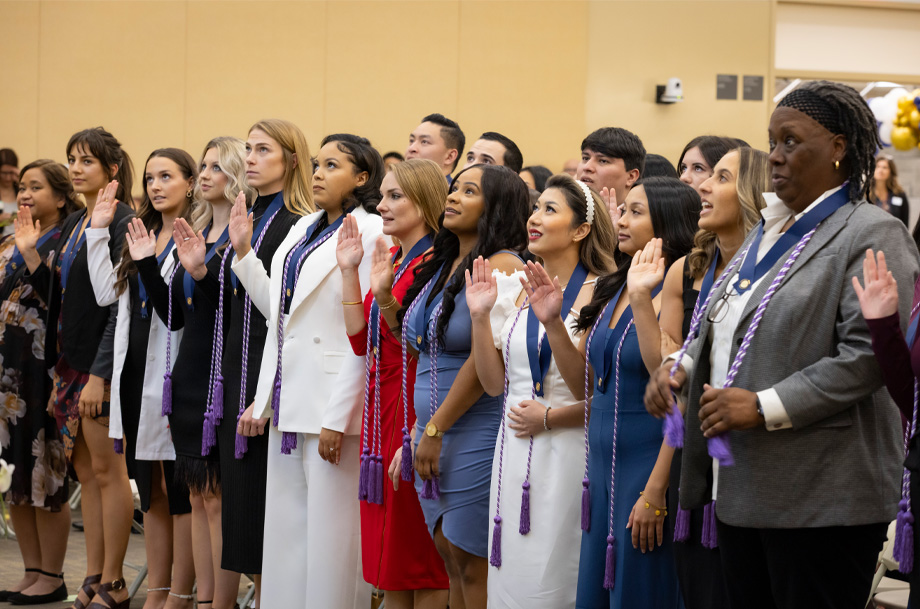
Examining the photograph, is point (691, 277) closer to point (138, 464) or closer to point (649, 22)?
point (138, 464)

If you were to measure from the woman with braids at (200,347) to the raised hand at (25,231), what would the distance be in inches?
36.2

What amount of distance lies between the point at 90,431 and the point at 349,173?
5.25 feet

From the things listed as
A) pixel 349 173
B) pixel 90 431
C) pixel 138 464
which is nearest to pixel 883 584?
pixel 349 173

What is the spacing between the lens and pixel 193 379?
3996 mm

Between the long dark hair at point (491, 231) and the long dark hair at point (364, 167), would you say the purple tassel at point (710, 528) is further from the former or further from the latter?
the long dark hair at point (364, 167)

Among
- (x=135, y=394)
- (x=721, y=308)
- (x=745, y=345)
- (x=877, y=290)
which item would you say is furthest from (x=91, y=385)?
(x=877, y=290)

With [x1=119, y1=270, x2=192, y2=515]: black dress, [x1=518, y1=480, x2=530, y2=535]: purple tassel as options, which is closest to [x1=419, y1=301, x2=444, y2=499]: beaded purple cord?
[x1=518, y1=480, x2=530, y2=535]: purple tassel

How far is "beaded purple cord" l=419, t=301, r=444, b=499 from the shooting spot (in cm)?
312

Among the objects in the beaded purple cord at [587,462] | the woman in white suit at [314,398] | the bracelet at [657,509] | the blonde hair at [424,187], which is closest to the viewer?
the bracelet at [657,509]

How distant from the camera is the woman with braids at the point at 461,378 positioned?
3084mm

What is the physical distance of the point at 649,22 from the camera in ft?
30.3

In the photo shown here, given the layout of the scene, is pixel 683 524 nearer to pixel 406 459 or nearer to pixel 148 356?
pixel 406 459

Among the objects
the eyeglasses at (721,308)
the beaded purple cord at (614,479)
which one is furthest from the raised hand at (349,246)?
the eyeglasses at (721,308)

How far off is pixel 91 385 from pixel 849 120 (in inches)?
127
